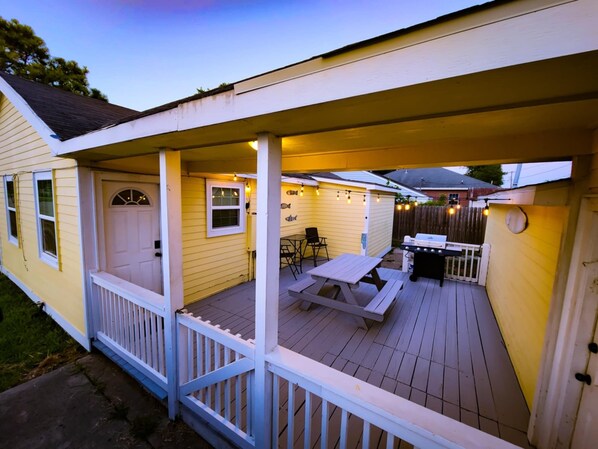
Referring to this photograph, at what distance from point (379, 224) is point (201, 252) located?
6068 millimetres

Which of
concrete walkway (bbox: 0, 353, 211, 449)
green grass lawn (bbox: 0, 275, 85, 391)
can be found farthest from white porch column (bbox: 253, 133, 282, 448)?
green grass lawn (bbox: 0, 275, 85, 391)

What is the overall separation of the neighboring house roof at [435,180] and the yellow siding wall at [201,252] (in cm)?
1391

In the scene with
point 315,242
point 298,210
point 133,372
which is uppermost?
point 298,210

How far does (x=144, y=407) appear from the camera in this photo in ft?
8.27

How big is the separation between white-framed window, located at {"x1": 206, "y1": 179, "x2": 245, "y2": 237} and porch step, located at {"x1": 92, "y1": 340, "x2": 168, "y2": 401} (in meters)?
2.32

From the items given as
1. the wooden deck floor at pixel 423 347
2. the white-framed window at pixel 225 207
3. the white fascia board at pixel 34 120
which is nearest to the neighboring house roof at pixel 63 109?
the white fascia board at pixel 34 120

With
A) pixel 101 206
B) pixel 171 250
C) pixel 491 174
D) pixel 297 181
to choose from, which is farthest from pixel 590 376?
pixel 491 174

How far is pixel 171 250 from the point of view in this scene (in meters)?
2.25

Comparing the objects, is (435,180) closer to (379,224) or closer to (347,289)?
(379,224)

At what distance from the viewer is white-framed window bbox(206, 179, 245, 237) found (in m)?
4.87

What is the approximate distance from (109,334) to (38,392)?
751mm

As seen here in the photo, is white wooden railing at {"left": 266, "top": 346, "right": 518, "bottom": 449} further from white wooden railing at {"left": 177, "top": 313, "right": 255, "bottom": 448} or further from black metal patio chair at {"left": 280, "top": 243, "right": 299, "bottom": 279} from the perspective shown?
black metal patio chair at {"left": 280, "top": 243, "right": 299, "bottom": 279}

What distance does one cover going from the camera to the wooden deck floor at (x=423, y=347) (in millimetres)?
2457

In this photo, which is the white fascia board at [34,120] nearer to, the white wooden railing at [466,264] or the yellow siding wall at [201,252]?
the yellow siding wall at [201,252]
